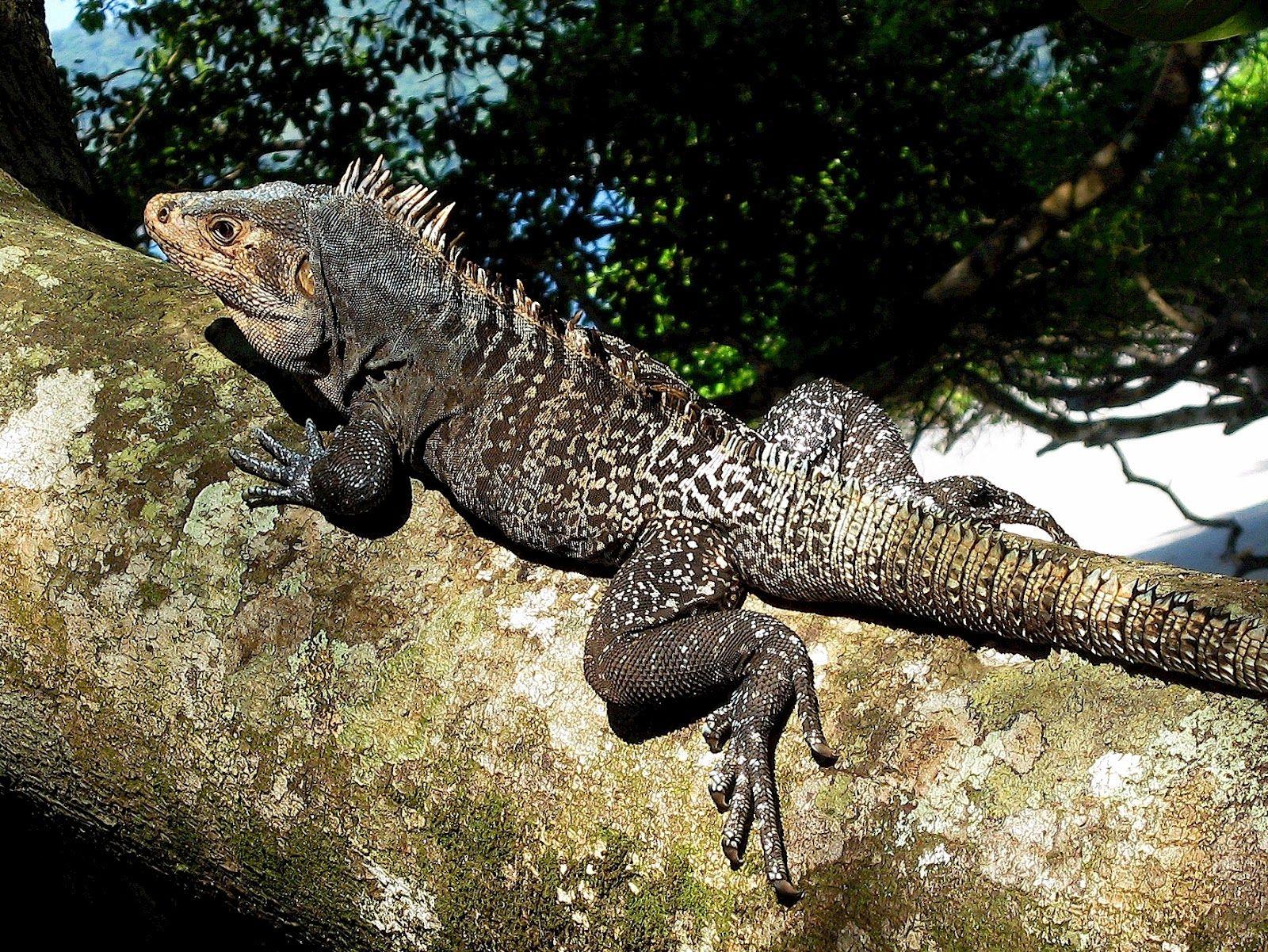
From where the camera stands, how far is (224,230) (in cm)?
349

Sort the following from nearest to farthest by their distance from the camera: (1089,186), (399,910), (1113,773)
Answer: (1113,773), (399,910), (1089,186)

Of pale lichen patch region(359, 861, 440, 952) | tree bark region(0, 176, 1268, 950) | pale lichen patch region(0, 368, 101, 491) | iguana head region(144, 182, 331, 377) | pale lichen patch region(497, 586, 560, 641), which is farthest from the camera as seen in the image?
iguana head region(144, 182, 331, 377)

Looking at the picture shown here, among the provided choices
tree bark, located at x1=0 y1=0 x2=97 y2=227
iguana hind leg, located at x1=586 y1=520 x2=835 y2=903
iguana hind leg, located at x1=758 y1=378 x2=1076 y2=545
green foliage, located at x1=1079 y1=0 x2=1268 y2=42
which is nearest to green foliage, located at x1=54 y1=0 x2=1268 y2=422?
tree bark, located at x1=0 y1=0 x2=97 y2=227

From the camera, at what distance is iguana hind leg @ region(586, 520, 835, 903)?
211 cm

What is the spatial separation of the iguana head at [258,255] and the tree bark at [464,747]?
1.10 feet

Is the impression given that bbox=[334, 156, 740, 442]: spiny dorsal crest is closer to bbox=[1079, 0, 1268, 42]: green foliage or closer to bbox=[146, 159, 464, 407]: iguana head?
bbox=[146, 159, 464, 407]: iguana head

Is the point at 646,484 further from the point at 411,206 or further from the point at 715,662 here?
the point at 411,206

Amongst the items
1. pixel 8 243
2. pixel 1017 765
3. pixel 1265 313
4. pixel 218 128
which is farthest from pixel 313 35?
pixel 1265 313

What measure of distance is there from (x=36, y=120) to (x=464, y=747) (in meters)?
3.85

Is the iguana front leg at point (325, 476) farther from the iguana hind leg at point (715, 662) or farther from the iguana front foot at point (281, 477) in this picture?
the iguana hind leg at point (715, 662)

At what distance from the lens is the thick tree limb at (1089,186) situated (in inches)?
229

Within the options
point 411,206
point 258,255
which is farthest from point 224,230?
point 411,206

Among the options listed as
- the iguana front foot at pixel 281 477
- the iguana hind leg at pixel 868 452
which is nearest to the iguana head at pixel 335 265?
the iguana front foot at pixel 281 477

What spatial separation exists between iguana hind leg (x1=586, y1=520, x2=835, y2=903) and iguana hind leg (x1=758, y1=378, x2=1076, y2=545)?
20.6 inches
